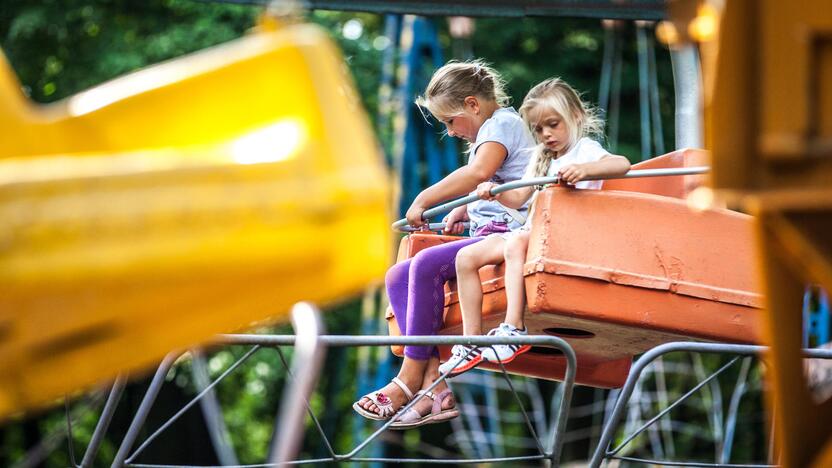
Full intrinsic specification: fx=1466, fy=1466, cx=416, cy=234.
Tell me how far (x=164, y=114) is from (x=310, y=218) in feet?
1.11

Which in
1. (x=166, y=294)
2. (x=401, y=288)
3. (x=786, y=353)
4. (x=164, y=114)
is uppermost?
(x=164, y=114)

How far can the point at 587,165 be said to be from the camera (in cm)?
479

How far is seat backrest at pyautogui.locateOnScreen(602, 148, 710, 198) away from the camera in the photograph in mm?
5418

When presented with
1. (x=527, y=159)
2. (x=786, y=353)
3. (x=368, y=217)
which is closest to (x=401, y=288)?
(x=527, y=159)

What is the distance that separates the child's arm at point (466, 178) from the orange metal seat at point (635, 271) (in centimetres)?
33

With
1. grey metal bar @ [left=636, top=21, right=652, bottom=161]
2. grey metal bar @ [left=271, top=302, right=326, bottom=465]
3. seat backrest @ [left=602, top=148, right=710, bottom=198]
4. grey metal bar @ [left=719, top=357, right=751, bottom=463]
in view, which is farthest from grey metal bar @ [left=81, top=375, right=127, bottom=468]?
grey metal bar @ [left=636, top=21, right=652, bottom=161]

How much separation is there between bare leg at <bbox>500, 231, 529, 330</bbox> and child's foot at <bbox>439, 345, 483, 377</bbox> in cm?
16

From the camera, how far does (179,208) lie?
5.86 ft

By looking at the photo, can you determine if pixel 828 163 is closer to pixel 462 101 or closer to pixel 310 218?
pixel 310 218

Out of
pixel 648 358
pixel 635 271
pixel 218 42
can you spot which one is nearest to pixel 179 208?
Result: pixel 648 358

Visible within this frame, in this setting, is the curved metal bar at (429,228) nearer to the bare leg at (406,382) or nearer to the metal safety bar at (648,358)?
the bare leg at (406,382)

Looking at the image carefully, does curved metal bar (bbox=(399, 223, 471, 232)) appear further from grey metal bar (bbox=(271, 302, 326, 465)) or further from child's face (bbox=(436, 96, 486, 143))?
grey metal bar (bbox=(271, 302, 326, 465))

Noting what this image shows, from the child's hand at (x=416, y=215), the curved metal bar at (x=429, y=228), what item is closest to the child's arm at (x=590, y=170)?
the child's hand at (x=416, y=215)

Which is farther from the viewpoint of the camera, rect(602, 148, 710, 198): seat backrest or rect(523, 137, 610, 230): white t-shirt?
rect(602, 148, 710, 198): seat backrest
